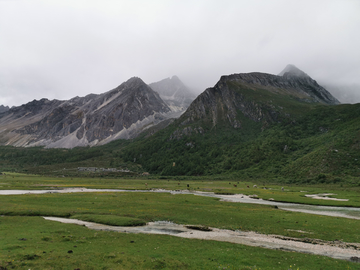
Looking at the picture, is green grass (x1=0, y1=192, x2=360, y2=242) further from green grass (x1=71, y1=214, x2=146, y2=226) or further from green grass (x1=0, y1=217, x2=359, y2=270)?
green grass (x1=0, y1=217, x2=359, y2=270)

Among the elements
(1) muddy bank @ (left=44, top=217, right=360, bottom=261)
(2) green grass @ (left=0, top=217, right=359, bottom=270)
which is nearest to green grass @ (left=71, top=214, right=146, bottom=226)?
(1) muddy bank @ (left=44, top=217, right=360, bottom=261)

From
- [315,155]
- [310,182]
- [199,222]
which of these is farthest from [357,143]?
[199,222]

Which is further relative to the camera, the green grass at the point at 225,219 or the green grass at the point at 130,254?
the green grass at the point at 225,219

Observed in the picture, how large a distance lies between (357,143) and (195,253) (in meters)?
156

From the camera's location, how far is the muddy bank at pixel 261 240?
24.2 m

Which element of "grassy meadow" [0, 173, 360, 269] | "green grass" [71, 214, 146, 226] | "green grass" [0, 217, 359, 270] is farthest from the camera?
"green grass" [71, 214, 146, 226]

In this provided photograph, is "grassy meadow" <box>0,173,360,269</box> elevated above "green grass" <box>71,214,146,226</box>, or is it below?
above

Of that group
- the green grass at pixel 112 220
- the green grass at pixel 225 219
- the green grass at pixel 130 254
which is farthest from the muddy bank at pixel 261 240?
the green grass at pixel 130 254

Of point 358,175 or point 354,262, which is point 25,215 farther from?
point 358,175

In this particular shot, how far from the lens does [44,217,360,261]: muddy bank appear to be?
24156 millimetres

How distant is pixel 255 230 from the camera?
A: 32344 mm

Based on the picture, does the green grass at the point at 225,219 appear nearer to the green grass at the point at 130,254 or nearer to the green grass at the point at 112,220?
the green grass at the point at 112,220

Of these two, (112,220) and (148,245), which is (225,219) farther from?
(112,220)

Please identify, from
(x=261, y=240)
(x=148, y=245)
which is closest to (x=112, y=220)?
(x=148, y=245)
